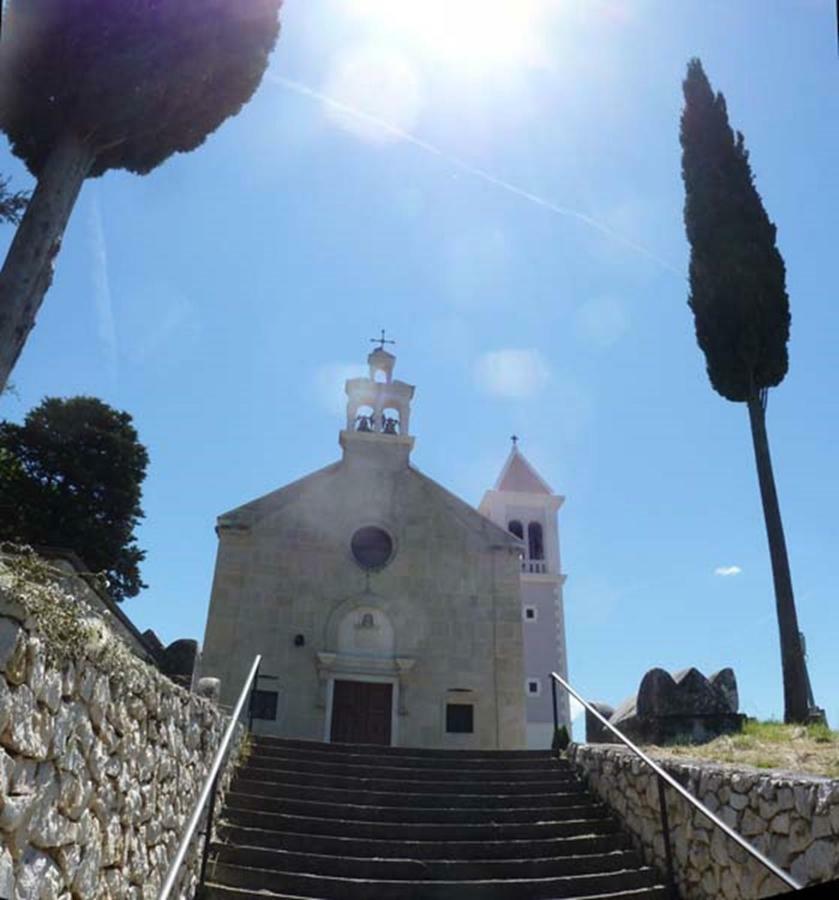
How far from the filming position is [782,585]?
1148cm

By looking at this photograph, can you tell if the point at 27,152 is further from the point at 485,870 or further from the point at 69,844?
the point at 485,870

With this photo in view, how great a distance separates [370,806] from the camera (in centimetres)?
707

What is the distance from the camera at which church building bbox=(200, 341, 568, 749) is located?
516 inches

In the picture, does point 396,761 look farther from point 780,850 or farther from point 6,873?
point 6,873

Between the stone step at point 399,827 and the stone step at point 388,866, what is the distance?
486 mm

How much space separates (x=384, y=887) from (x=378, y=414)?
39.3 ft

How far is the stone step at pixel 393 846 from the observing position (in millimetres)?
6164

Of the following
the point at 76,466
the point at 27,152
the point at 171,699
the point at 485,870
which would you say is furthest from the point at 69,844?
the point at 76,466

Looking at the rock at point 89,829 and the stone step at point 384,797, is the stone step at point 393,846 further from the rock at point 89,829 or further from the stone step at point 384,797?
the rock at point 89,829

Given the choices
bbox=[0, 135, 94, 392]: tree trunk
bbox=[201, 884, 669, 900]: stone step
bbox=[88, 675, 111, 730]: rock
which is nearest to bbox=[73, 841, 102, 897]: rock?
bbox=[88, 675, 111, 730]: rock

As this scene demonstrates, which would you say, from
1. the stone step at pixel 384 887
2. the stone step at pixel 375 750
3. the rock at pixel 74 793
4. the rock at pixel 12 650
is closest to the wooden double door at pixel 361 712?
the stone step at pixel 375 750

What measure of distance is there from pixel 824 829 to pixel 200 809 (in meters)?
3.87

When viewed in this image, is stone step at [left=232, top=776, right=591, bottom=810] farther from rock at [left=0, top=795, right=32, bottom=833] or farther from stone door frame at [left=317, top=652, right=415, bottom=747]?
stone door frame at [left=317, top=652, right=415, bottom=747]

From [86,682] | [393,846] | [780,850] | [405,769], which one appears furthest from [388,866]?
[86,682]
